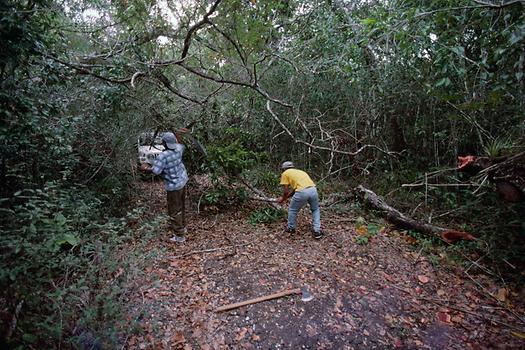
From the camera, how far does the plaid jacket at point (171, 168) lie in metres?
4.71

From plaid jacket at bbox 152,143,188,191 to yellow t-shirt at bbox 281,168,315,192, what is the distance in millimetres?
1891

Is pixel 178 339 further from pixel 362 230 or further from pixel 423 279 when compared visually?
pixel 362 230

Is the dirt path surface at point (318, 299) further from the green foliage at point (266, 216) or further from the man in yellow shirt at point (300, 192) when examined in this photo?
the green foliage at point (266, 216)

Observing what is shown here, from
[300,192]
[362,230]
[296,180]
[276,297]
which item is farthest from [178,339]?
[362,230]

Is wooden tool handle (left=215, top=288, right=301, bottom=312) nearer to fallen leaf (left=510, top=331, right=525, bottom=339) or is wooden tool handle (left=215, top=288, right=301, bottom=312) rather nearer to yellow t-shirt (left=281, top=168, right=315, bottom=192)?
yellow t-shirt (left=281, top=168, right=315, bottom=192)

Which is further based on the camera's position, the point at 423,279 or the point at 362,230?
the point at 362,230

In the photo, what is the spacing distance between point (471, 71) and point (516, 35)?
298 centimetres

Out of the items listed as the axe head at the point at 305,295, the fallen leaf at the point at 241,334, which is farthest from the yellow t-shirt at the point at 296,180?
the fallen leaf at the point at 241,334

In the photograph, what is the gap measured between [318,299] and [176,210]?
9.45 feet

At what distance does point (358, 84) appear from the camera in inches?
296

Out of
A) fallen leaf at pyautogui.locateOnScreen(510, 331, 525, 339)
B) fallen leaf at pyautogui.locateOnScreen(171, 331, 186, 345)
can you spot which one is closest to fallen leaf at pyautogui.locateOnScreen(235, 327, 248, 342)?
fallen leaf at pyautogui.locateOnScreen(171, 331, 186, 345)

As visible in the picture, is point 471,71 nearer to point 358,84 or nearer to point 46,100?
point 358,84

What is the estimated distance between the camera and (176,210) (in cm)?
504

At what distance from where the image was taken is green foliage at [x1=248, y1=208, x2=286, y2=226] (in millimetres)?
5883
